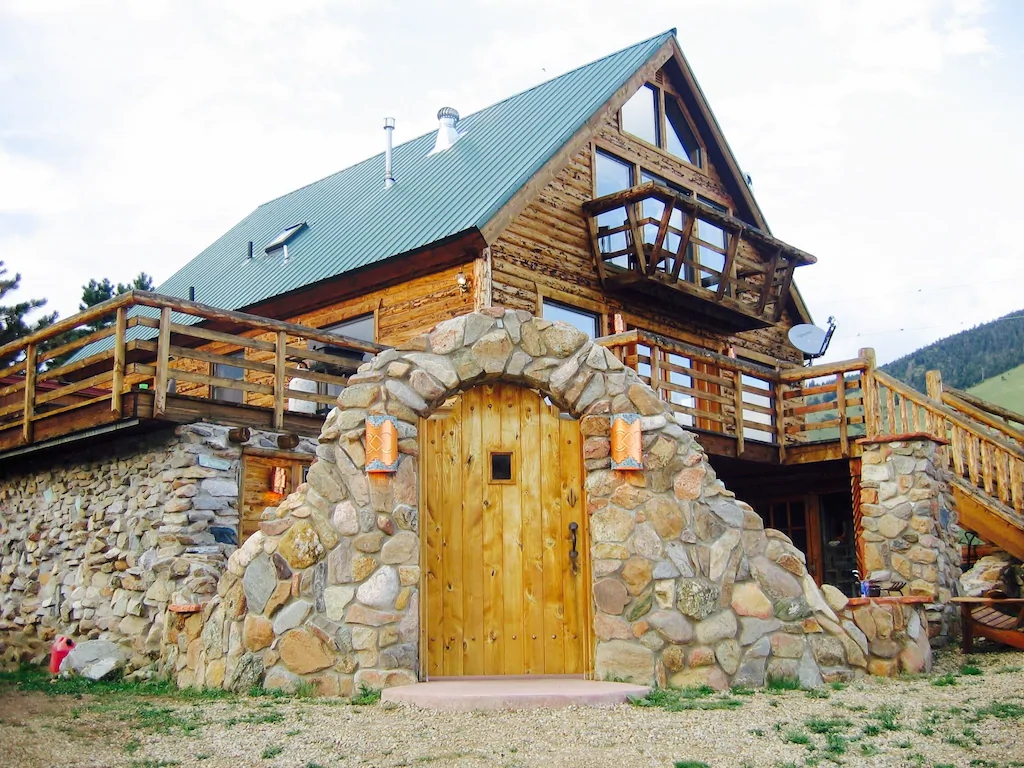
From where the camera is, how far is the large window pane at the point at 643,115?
1881 centimetres

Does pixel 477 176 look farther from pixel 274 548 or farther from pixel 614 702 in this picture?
pixel 614 702

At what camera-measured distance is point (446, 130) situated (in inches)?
803

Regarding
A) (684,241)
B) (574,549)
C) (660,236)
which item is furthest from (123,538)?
(684,241)

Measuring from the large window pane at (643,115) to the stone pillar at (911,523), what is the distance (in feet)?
26.9

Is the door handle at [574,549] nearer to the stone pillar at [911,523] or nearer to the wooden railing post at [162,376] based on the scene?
the stone pillar at [911,523]

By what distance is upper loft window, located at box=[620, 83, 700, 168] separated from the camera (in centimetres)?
1895

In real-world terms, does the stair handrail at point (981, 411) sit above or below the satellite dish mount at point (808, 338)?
below

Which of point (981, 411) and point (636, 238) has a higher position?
point (636, 238)

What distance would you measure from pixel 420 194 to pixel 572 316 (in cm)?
Answer: 362

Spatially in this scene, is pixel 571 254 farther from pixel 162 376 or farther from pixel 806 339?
pixel 162 376

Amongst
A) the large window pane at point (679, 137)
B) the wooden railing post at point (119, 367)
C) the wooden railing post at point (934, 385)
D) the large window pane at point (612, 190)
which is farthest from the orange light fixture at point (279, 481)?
the large window pane at point (679, 137)

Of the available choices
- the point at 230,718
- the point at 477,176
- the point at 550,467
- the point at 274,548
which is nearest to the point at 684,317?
the point at 477,176

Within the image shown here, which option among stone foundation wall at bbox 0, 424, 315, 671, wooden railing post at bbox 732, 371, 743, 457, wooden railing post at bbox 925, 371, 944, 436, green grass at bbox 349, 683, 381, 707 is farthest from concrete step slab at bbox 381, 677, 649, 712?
wooden railing post at bbox 925, 371, 944, 436

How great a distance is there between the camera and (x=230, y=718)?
755cm
